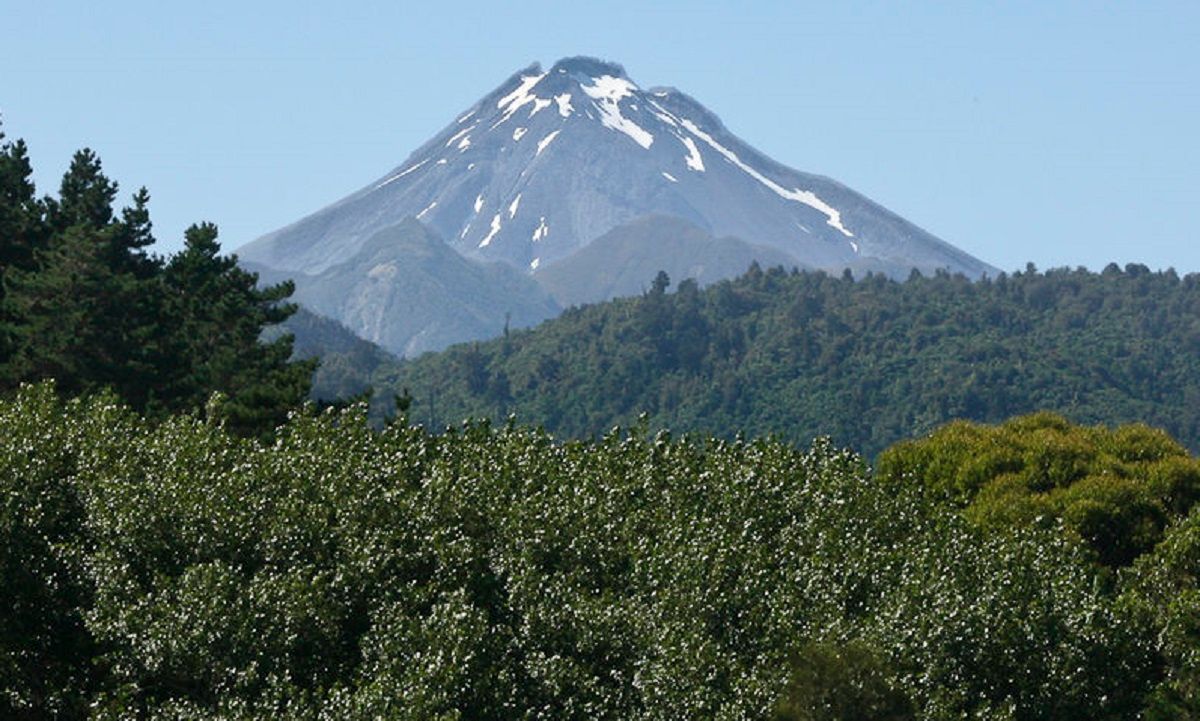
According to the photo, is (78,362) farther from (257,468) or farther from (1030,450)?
(1030,450)

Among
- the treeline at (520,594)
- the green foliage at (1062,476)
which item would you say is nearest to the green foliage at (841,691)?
the treeline at (520,594)

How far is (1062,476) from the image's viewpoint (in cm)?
4978

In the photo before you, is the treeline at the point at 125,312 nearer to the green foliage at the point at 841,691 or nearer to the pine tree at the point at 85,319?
the pine tree at the point at 85,319

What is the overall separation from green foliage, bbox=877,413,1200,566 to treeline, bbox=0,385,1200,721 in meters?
3.76

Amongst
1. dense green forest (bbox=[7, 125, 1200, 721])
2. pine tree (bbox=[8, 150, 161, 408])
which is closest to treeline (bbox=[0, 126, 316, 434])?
pine tree (bbox=[8, 150, 161, 408])

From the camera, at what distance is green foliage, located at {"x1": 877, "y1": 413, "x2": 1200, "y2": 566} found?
4697 centimetres

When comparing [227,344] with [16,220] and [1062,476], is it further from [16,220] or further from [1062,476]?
[1062,476]

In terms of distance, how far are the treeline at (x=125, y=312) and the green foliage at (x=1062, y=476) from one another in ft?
70.2

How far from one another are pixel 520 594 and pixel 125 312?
120 feet

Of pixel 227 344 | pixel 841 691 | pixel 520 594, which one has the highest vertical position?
pixel 227 344

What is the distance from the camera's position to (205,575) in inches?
1305

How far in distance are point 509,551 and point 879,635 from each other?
7.42 m

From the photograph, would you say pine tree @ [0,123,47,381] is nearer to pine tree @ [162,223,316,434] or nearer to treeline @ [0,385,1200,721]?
pine tree @ [162,223,316,434]

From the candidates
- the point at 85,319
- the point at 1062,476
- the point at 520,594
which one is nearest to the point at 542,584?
the point at 520,594
